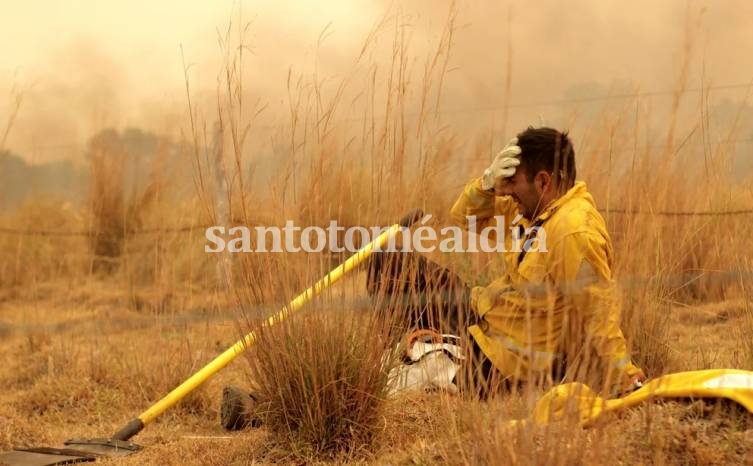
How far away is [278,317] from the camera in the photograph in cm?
277

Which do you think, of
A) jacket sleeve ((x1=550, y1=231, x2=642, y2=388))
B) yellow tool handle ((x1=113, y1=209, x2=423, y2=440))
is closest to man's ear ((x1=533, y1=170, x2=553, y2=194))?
jacket sleeve ((x1=550, y1=231, x2=642, y2=388))

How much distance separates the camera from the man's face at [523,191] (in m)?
3.19

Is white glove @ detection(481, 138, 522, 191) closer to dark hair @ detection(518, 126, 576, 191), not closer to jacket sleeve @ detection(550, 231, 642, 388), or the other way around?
dark hair @ detection(518, 126, 576, 191)

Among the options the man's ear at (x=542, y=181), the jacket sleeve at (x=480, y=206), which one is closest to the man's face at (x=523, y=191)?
the man's ear at (x=542, y=181)

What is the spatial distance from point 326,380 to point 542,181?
1.03 meters

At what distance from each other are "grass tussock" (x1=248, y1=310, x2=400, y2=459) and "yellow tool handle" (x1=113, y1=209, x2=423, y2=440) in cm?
4

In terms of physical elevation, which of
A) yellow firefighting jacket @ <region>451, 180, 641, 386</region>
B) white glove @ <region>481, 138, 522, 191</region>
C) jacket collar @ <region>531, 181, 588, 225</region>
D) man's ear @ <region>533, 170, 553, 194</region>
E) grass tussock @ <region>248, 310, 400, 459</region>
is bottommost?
grass tussock @ <region>248, 310, 400, 459</region>

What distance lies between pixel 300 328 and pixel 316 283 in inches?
5.7

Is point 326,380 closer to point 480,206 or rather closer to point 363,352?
point 363,352

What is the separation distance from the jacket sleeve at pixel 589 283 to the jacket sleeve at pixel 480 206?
0.69 meters

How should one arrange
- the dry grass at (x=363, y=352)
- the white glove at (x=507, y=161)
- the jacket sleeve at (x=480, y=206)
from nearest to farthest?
the dry grass at (x=363, y=352) → the white glove at (x=507, y=161) → the jacket sleeve at (x=480, y=206)

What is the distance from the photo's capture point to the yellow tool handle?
2.78 metres

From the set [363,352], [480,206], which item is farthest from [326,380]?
[480,206]

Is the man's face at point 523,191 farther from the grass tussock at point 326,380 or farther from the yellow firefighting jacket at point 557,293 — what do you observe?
the grass tussock at point 326,380
